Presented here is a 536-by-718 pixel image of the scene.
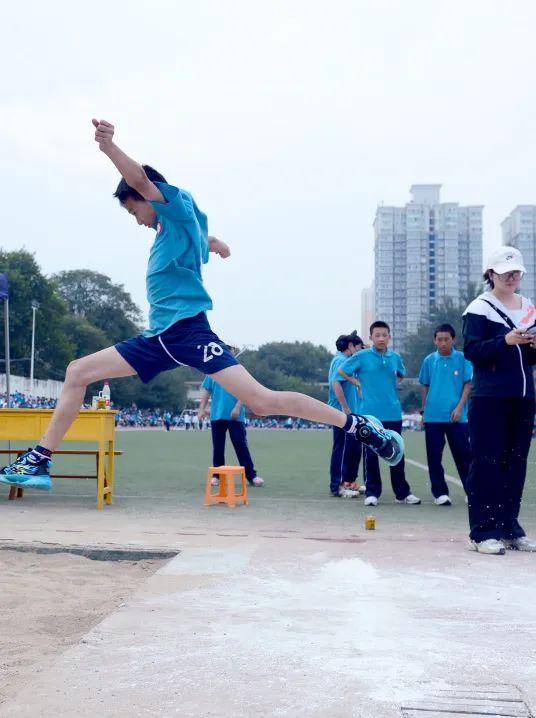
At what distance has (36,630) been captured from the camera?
366cm

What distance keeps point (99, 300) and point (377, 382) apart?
90.0m

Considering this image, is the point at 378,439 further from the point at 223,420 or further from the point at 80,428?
the point at 223,420

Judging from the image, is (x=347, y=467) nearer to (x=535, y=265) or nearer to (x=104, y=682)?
(x=104, y=682)

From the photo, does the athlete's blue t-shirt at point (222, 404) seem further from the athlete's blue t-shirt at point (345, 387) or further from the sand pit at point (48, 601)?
the sand pit at point (48, 601)

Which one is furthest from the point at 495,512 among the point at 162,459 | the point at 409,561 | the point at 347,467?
the point at 162,459

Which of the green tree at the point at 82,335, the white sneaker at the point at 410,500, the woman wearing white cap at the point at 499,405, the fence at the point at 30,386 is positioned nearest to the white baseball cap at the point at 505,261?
the woman wearing white cap at the point at 499,405

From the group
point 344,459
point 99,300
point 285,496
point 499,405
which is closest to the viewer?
point 499,405

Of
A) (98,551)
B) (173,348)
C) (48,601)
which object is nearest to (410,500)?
(98,551)

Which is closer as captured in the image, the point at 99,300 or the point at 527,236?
the point at 99,300

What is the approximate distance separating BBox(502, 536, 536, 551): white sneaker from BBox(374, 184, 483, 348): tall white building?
136058mm

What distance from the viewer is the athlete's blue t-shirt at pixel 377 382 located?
8.91 metres

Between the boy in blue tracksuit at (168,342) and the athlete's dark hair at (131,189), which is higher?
the athlete's dark hair at (131,189)

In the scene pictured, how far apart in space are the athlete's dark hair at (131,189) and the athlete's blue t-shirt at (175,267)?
0.10m

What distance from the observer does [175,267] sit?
4953mm
